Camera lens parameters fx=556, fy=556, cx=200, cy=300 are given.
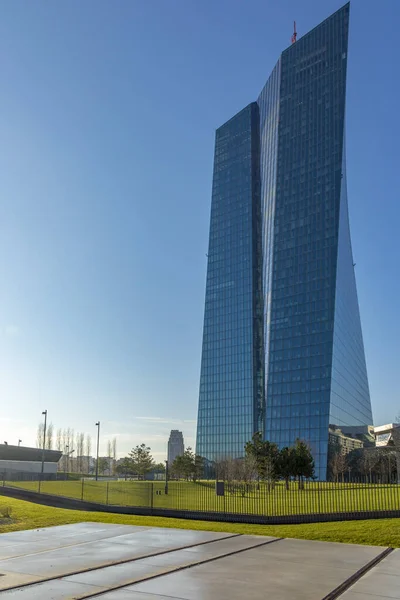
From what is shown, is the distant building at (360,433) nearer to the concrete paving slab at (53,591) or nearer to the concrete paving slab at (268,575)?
the concrete paving slab at (268,575)

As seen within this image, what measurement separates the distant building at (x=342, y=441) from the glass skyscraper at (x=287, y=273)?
1.57 m

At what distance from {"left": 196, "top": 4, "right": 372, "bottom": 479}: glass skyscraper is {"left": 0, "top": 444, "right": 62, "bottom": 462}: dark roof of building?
4647 cm

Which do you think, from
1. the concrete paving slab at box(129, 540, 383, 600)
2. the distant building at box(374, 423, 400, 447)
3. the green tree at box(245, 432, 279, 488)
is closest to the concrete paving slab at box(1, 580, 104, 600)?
the concrete paving slab at box(129, 540, 383, 600)

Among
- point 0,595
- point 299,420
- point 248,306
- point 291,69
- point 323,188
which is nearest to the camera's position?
point 0,595

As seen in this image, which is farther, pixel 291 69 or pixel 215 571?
pixel 291 69

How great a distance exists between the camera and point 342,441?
11550 cm

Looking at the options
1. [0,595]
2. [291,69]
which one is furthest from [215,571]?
[291,69]

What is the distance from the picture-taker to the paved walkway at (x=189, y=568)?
35.8ft

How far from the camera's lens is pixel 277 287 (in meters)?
135

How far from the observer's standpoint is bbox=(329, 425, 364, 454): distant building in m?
112

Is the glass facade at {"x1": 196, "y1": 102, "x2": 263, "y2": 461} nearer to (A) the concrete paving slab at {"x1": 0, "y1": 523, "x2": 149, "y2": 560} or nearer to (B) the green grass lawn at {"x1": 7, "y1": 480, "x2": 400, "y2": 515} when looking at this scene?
(B) the green grass lawn at {"x1": 7, "y1": 480, "x2": 400, "y2": 515}

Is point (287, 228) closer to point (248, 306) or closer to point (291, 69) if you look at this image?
point (248, 306)

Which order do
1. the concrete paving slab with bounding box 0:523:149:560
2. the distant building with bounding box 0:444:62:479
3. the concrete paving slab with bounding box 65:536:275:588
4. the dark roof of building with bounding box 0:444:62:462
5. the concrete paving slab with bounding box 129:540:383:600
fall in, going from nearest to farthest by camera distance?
the concrete paving slab with bounding box 129:540:383:600, the concrete paving slab with bounding box 65:536:275:588, the concrete paving slab with bounding box 0:523:149:560, the distant building with bounding box 0:444:62:479, the dark roof of building with bounding box 0:444:62:462

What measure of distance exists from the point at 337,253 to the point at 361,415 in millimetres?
44185
